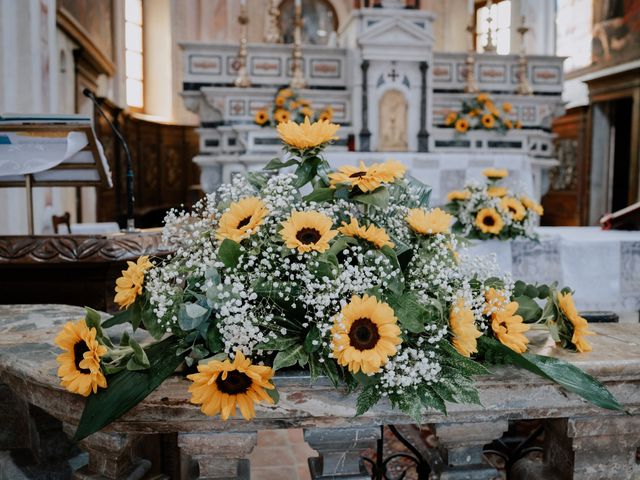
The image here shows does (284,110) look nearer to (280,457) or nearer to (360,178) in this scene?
(280,457)

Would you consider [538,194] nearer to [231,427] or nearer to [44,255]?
[44,255]

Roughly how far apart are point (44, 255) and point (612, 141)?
11.2 meters

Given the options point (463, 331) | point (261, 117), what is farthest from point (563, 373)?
point (261, 117)

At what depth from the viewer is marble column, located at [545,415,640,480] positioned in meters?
1.34

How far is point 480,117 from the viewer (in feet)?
28.8

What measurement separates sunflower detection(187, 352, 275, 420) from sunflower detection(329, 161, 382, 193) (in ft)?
1.40

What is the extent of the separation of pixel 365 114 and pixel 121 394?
7.42 metres

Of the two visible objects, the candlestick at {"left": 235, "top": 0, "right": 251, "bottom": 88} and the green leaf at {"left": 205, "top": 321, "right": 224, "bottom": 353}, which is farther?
the candlestick at {"left": 235, "top": 0, "right": 251, "bottom": 88}

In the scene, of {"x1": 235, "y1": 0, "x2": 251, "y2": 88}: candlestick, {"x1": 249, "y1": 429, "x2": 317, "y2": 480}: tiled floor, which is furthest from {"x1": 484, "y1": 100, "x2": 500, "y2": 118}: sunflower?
{"x1": 249, "y1": 429, "x2": 317, "y2": 480}: tiled floor

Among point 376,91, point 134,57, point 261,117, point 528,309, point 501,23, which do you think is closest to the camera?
point 528,309

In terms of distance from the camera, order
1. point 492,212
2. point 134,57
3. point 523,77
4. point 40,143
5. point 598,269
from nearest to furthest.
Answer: point 40,143
point 492,212
point 598,269
point 523,77
point 134,57

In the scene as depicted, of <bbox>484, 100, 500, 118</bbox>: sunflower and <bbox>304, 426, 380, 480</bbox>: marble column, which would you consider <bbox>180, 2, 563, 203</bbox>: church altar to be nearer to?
<bbox>484, 100, 500, 118</bbox>: sunflower

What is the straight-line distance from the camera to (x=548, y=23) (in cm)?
1266

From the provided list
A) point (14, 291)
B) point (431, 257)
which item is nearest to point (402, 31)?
point (14, 291)
